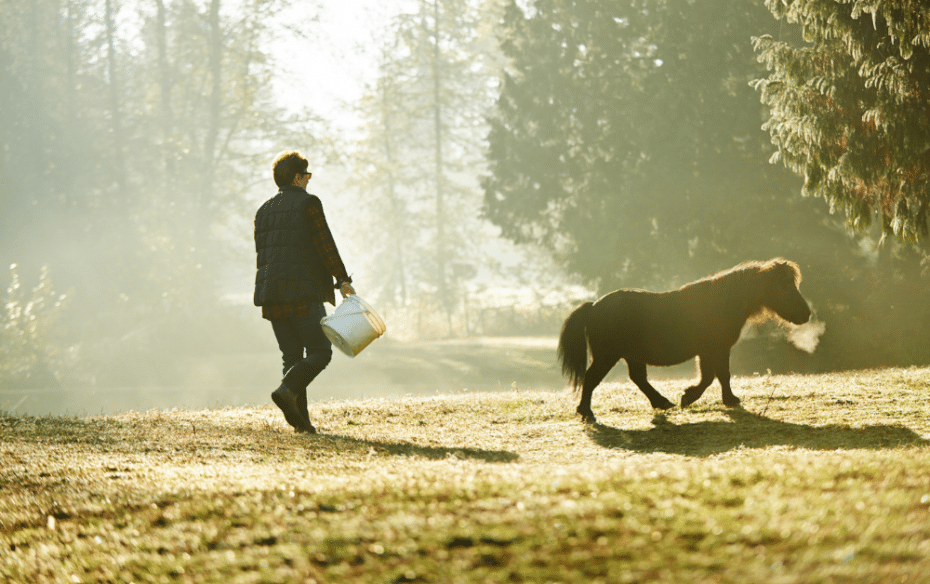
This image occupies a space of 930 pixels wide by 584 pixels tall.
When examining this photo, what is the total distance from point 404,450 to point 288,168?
2.95 meters

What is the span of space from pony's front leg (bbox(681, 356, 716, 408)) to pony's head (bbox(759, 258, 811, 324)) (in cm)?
85

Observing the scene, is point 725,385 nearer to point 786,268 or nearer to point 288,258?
point 786,268

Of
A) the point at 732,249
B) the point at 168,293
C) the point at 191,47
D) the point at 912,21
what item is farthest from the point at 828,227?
the point at 191,47

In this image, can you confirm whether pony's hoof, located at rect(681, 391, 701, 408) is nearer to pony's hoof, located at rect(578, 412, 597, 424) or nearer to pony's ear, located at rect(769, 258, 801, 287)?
pony's hoof, located at rect(578, 412, 597, 424)

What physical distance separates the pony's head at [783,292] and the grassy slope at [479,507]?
1270 mm

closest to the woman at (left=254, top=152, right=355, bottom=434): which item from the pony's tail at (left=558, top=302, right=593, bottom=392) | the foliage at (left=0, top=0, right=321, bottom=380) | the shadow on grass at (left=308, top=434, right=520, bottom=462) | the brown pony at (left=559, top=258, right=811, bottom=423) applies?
the shadow on grass at (left=308, top=434, right=520, bottom=462)

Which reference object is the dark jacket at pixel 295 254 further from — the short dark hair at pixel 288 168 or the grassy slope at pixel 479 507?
the grassy slope at pixel 479 507

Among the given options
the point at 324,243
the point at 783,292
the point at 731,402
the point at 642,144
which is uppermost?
the point at 642,144

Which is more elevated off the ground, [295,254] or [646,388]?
[295,254]

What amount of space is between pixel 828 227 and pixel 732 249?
2.32 meters

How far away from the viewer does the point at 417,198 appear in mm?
42062

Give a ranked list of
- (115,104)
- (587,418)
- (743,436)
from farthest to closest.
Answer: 1. (115,104)
2. (587,418)
3. (743,436)

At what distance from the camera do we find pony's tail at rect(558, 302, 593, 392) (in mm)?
8117

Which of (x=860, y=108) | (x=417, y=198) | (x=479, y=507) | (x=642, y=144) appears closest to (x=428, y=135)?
(x=417, y=198)
